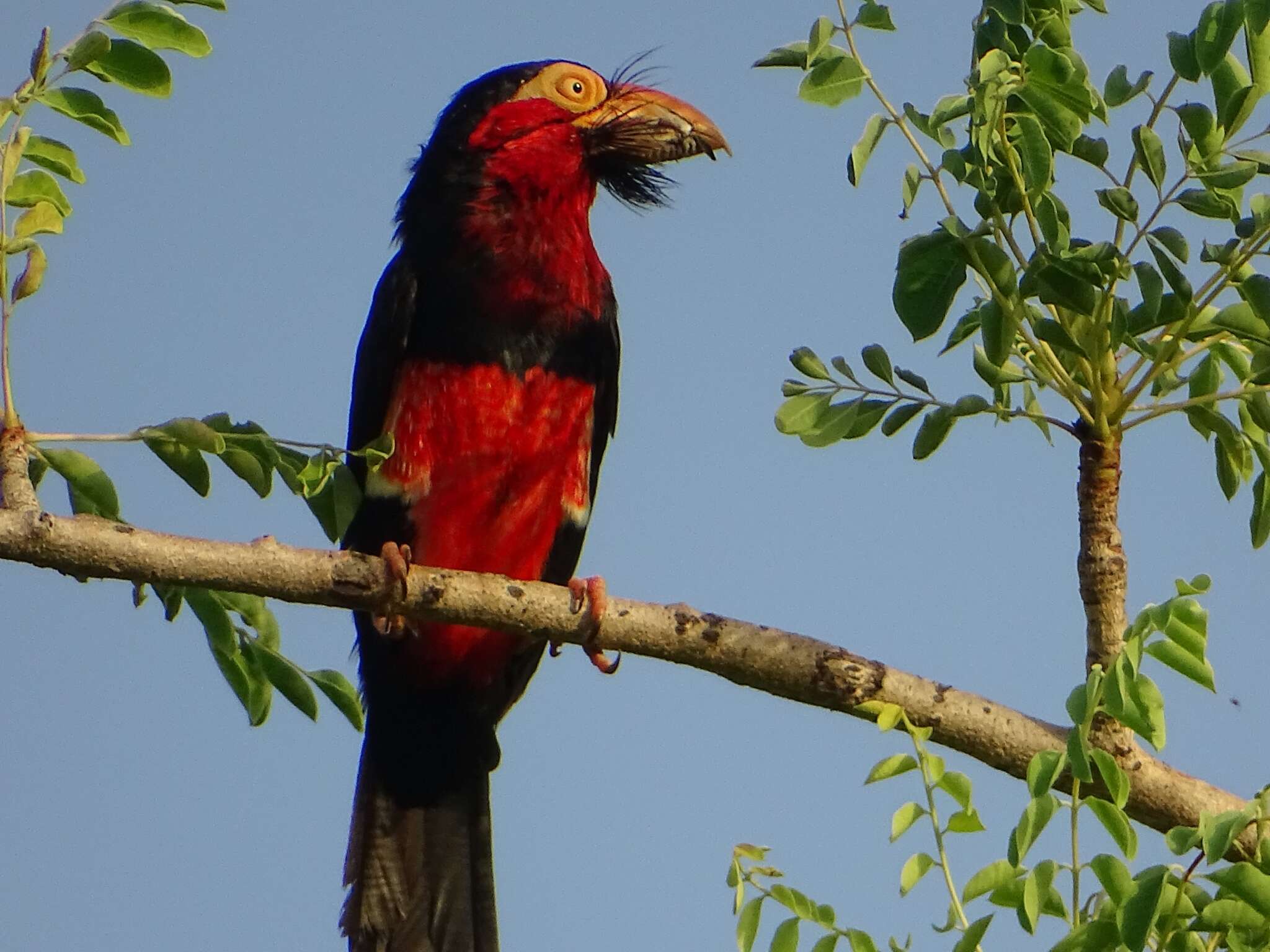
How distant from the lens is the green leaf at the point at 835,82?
2717mm

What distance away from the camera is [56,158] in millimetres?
2959

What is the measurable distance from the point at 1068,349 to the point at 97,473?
1709mm

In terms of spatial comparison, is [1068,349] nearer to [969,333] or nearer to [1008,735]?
→ [969,333]

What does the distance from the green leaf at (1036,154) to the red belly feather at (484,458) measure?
1.89 meters

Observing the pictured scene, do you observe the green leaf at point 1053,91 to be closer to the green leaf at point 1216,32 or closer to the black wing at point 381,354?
the green leaf at point 1216,32

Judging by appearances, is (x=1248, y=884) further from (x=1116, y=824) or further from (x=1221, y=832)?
(x=1116, y=824)

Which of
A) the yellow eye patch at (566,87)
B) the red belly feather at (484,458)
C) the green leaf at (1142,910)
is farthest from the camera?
the yellow eye patch at (566,87)

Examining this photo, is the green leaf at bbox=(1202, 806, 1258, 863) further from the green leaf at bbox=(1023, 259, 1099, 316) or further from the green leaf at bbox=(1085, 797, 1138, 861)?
the green leaf at bbox=(1023, 259, 1099, 316)

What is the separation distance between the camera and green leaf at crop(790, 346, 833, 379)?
2.96 metres

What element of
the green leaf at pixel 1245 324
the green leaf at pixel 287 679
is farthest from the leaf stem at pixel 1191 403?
the green leaf at pixel 287 679

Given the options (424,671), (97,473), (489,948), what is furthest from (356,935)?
(97,473)

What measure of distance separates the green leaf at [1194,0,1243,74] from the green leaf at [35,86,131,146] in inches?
73.9

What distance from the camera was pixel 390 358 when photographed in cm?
Answer: 425

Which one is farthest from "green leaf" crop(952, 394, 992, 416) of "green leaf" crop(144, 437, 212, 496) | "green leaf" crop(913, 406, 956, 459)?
"green leaf" crop(144, 437, 212, 496)
